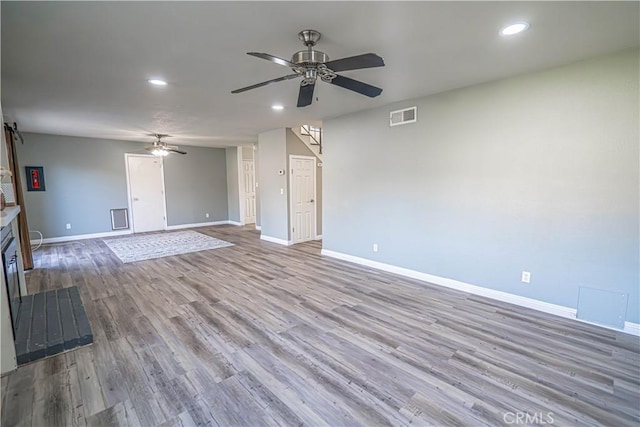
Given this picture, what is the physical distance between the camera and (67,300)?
343cm

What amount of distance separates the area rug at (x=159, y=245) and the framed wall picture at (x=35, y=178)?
5.93 ft

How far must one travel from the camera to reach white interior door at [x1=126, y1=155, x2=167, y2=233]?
25.9ft

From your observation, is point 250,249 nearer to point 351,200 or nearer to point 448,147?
point 351,200

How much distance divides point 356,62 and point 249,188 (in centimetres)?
775

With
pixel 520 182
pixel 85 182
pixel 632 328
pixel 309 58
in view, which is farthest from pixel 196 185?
pixel 632 328

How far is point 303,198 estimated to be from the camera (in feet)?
21.7

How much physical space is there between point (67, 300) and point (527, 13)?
5.26 metres

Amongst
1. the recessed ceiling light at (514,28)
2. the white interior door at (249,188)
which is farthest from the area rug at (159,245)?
the recessed ceiling light at (514,28)

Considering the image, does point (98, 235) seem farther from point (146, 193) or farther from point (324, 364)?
point (324, 364)

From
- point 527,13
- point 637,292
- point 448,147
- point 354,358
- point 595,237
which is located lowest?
point 354,358

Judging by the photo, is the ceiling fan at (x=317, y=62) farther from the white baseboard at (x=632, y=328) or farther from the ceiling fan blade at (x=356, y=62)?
the white baseboard at (x=632, y=328)

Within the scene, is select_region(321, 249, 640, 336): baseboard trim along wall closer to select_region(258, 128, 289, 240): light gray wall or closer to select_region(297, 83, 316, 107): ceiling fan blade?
select_region(258, 128, 289, 240): light gray wall

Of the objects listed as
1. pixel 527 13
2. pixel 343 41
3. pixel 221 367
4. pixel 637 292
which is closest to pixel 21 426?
pixel 221 367

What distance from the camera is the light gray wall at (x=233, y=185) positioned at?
9336 mm
